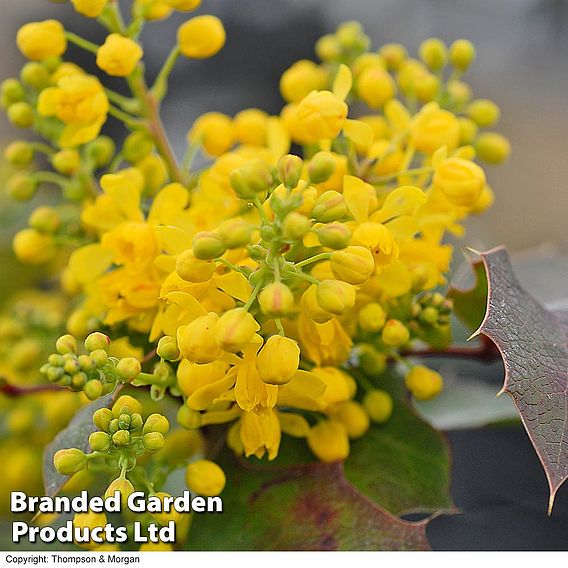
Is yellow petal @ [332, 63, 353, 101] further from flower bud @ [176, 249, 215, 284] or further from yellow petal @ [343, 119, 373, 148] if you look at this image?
flower bud @ [176, 249, 215, 284]

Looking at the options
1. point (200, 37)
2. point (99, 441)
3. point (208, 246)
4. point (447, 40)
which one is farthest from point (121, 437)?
point (447, 40)

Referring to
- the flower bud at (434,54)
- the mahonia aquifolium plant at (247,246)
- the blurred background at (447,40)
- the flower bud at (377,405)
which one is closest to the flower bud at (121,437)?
the mahonia aquifolium plant at (247,246)

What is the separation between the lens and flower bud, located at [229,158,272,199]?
46cm

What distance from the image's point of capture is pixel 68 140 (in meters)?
0.62

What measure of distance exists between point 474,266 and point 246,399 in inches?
8.5

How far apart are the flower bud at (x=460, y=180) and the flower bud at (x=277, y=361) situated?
18 cm

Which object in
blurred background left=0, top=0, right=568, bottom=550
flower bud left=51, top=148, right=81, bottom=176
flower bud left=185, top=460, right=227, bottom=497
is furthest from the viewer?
blurred background left=0, top=0, right=568, bottom=550

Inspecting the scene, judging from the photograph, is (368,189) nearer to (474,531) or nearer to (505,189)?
(474,531)

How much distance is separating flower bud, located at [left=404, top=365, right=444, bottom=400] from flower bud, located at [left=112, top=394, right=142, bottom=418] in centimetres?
21

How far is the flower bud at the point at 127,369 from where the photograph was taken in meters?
0.47

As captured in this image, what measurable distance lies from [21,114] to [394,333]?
33cm

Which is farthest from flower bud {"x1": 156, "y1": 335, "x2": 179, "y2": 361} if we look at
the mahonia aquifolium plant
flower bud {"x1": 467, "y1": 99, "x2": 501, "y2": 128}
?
flower bud {"x1": 467, "y1": 99, "x2": 501, "y2": 128}

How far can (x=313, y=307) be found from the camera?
468mm
